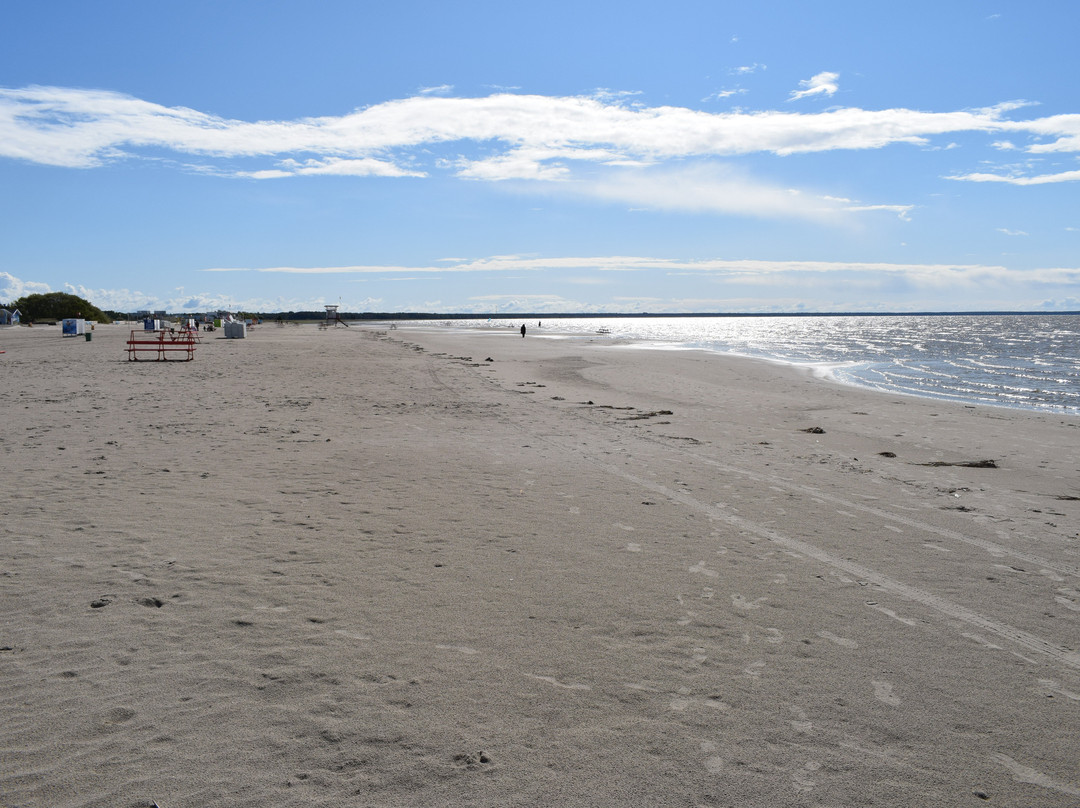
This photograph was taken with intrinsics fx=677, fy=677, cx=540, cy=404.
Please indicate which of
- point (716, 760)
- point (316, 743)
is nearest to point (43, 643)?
point (316, 743)

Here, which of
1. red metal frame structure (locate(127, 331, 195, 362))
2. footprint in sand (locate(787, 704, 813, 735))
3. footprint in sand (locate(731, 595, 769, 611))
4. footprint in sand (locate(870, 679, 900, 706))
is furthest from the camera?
red metal frame structure (locate(127, 331, 195, 362))

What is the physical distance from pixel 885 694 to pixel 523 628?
2.23 m

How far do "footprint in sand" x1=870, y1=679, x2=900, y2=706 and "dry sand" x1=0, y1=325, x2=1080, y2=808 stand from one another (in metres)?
0.01

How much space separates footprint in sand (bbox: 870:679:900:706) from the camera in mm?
3854

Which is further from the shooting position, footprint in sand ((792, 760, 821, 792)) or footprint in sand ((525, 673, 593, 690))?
footprint in sand ((525, 673, 593, 690))

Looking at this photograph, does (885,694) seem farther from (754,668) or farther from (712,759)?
(712,759)

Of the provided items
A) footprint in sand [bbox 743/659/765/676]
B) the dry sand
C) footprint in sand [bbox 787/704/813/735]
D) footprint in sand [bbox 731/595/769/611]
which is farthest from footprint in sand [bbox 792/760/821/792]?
footprint in sand [bbox 731/595/769/611]

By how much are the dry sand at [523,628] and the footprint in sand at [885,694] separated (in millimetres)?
11

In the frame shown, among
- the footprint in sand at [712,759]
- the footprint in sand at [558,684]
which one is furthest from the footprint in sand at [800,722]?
the footprint in sand at [558,684]

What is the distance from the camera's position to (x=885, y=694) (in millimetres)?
3924

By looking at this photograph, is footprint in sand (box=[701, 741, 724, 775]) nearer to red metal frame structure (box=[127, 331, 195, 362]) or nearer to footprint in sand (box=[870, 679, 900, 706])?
footprint in sand (box=[870, 679, 900, 706])

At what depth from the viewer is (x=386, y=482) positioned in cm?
849

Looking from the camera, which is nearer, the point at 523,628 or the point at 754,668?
the point at 754,668

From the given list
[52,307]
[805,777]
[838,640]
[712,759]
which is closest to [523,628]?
[712,759]
